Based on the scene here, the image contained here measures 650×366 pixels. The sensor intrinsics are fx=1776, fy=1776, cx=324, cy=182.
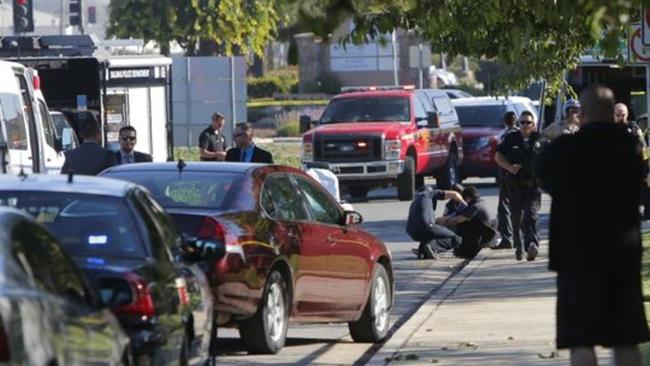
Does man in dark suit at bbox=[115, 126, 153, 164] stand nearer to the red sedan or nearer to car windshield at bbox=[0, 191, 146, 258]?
the red sedan

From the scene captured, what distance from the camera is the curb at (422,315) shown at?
14013 millimetres

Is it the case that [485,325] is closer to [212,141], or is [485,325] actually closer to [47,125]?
[47,125]

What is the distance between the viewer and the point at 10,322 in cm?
686

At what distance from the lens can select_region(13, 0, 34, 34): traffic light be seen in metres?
35.8

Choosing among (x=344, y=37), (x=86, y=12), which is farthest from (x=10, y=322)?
(x=86, y=12)

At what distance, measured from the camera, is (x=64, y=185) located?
34.2 ft

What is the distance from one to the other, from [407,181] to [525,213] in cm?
1122

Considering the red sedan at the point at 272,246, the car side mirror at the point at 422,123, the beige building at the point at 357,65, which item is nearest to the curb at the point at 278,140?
the beige building at the point at 357,65

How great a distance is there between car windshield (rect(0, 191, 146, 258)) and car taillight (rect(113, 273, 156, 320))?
0.64 metres

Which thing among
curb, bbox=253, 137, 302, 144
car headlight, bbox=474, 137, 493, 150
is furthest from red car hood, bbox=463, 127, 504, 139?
curb, bbox=253, 137, 302, 144

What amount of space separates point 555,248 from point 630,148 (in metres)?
0.66

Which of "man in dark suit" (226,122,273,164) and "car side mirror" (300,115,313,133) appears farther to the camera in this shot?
"car side mirror" (300,115,313,133)

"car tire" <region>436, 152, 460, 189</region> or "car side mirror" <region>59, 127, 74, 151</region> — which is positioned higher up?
"car side mirror" <region>59, 127, 74, 151</region>

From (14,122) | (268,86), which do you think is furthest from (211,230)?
(268,86)
